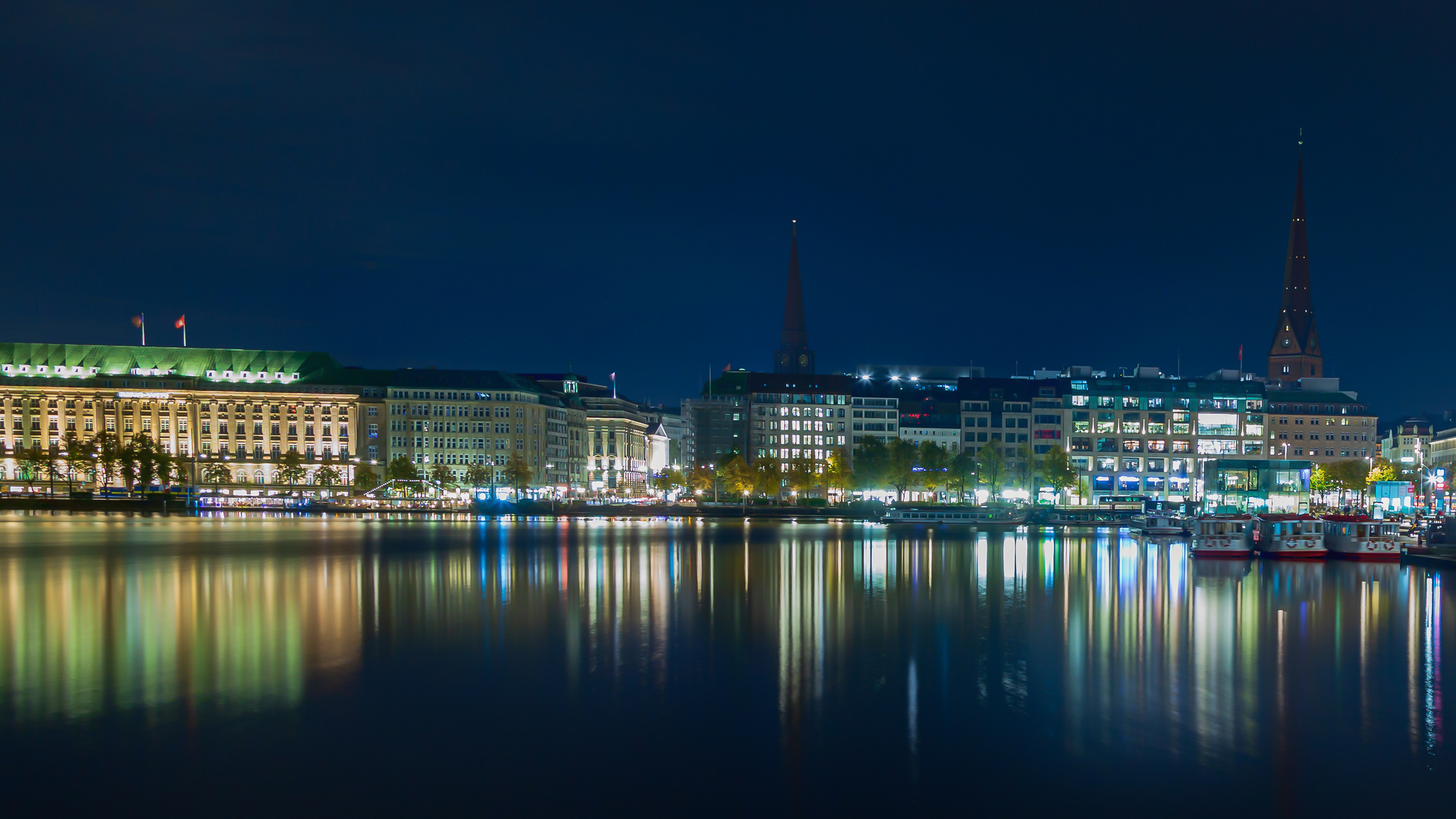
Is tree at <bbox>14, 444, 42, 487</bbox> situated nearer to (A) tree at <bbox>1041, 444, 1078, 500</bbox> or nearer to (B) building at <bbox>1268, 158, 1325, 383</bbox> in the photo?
(A) tree at <bbox>1041, 444, 1078, 500</bbox>

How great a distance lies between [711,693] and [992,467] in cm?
10960

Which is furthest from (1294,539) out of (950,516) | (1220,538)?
(950,516)

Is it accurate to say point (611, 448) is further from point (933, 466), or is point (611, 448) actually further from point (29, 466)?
point (29, 466)

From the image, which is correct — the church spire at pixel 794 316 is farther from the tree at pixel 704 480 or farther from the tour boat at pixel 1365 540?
the tour boat at pixel 1365 540

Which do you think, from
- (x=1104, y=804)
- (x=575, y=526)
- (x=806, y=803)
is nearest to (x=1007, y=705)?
(x=1104, y=804)

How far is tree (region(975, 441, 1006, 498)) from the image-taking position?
126 m

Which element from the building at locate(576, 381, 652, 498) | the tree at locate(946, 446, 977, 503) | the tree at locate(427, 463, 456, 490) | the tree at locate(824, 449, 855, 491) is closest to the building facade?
the tree at locate(946, 446, 977, 503)

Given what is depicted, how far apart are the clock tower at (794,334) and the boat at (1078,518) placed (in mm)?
76905

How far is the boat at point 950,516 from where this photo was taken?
10125 cm

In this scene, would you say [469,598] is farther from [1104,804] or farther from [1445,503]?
[1445,503]

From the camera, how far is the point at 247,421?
138000mm

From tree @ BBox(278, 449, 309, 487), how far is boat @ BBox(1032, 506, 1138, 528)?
86499 mm

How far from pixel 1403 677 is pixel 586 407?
149435 millimetres

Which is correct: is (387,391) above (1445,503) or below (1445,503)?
above
